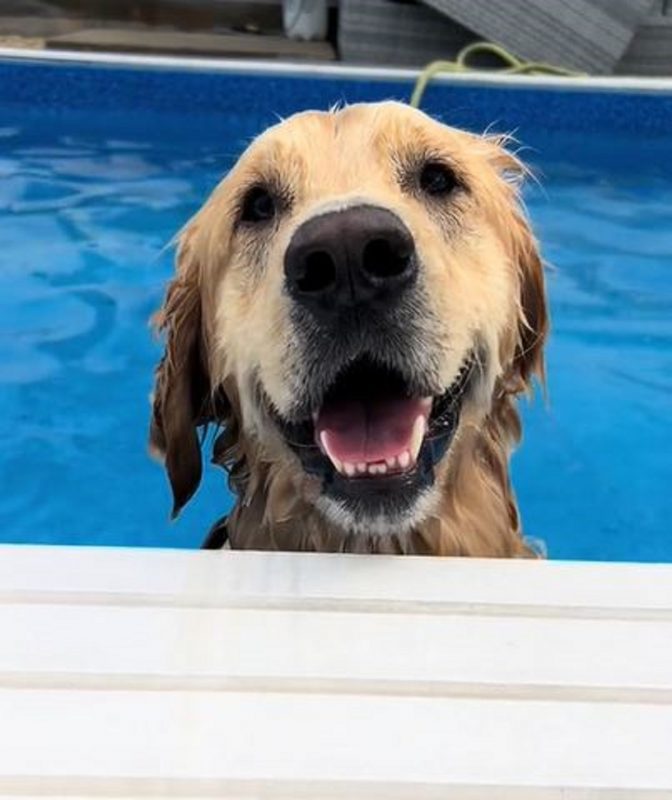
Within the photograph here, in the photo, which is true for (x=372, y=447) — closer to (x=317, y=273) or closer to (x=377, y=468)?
(x=377, y=468)

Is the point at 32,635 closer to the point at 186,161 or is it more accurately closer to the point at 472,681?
the point at 472,681

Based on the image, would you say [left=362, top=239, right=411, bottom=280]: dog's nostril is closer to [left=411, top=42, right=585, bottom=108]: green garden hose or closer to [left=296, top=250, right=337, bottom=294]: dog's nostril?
[left=296, top=250, right=337, bottom=294]: dog's nostril

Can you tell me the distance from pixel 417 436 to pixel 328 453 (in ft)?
0.64

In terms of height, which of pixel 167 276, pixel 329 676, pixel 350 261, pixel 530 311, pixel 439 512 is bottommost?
pixel 167 276

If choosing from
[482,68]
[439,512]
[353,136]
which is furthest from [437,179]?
[482,68]

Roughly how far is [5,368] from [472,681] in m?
4.72

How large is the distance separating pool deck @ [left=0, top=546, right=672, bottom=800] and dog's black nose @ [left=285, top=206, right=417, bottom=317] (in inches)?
20.8

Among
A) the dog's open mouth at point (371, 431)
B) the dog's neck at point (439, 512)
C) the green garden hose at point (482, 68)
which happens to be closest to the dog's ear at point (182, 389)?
the dog's neck at point (439, 512)

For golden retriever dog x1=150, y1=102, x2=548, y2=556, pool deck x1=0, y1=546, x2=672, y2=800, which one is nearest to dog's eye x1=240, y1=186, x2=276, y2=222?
golden retriever dog x1=150, y1=102, x2=548, y2=556

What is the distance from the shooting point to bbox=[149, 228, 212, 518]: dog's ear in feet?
11.5

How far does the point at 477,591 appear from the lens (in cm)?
238

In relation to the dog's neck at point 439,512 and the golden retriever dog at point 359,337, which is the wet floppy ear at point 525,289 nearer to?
the golden retriever dog at point 359,337

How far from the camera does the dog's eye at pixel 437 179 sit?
327 centimetres

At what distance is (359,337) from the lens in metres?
2.70
